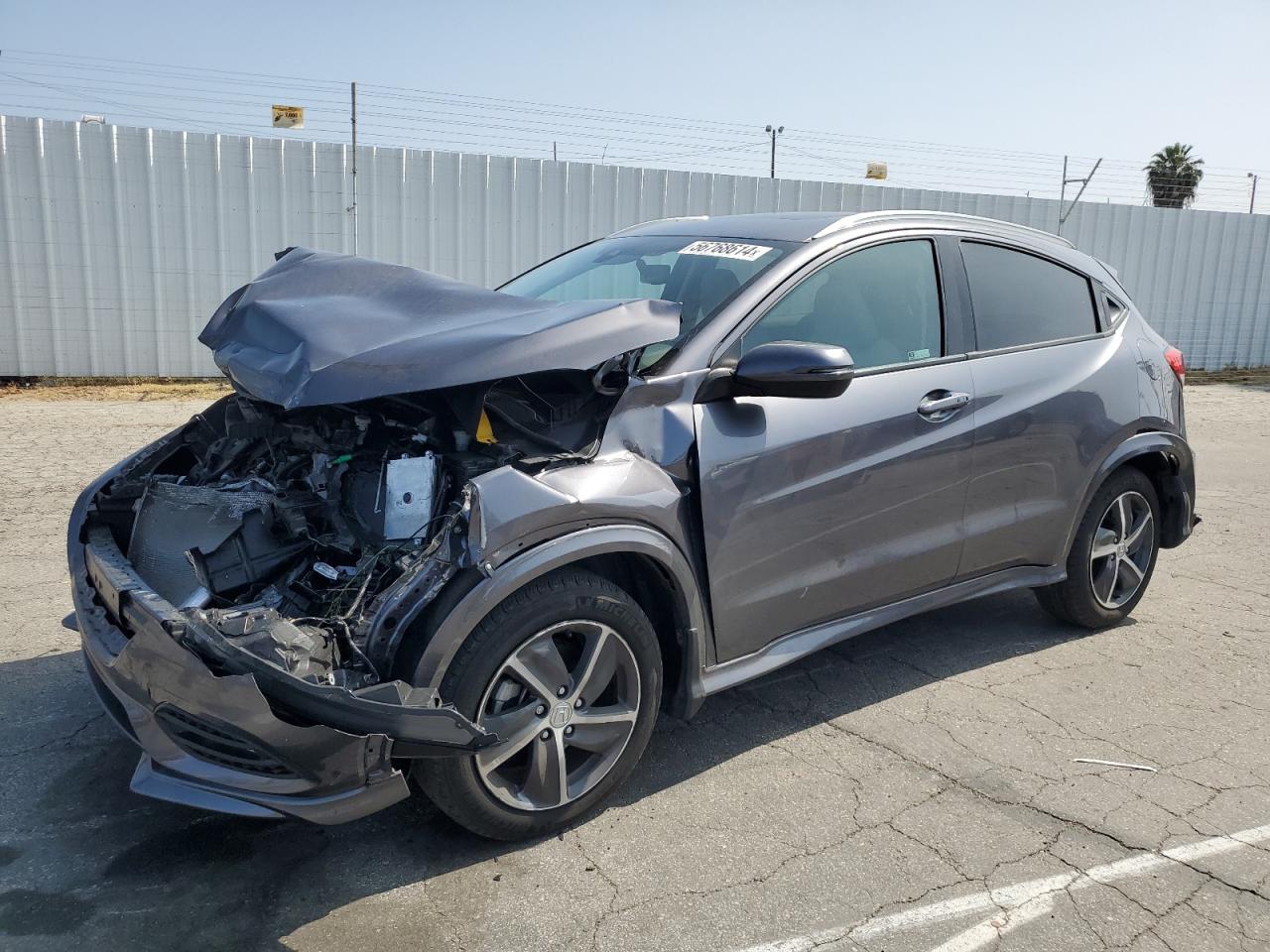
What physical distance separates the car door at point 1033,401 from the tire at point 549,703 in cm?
171

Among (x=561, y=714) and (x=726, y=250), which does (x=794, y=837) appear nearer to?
(x=561, y=714)

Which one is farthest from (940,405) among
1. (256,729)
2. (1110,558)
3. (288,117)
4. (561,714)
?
(288,117)

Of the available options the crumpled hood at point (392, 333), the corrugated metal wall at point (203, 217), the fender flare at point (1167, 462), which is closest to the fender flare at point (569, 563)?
the crumpled hood at point (392, 333)

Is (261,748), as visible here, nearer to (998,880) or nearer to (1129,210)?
(998,880)

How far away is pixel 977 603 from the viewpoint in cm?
529

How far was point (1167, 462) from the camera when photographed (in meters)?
4.84

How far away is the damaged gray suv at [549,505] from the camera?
2529 mm

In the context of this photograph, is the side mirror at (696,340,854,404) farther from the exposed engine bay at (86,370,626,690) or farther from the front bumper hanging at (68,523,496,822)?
the front bumper hanging at (68,523,496,822)

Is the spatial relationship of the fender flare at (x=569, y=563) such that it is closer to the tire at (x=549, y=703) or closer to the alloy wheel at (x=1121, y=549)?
the tire at (x=549, y=703)

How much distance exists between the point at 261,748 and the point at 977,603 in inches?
157

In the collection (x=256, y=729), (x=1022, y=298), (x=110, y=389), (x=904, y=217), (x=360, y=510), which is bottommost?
(x=110, y=389)

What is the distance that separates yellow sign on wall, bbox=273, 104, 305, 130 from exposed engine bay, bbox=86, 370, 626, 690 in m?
9.63

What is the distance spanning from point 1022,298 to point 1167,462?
1272 millimetres

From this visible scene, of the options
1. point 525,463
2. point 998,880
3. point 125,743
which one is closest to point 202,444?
point 125,743
